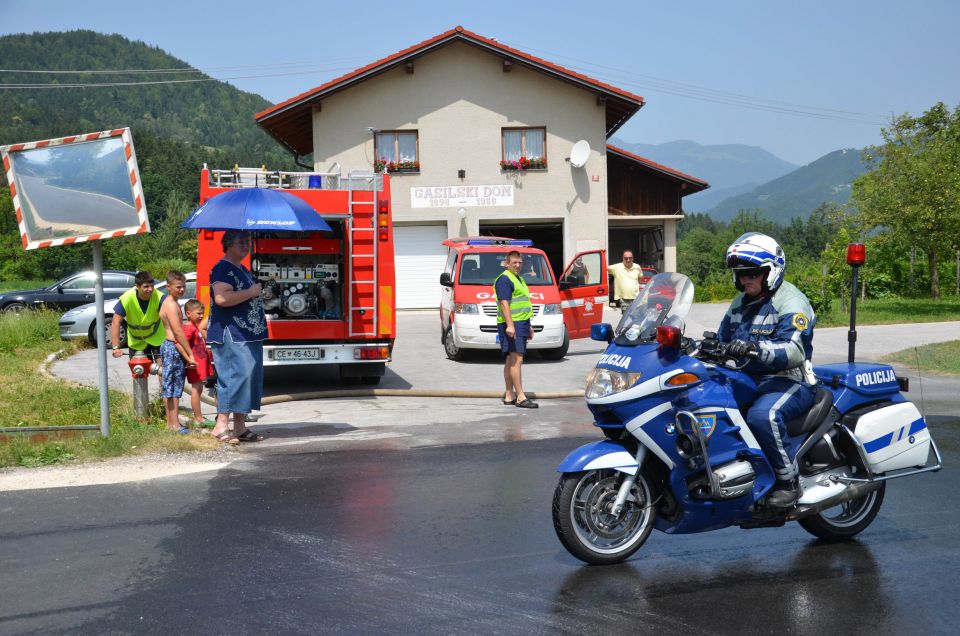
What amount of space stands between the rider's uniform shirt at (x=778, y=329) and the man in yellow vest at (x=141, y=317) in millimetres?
6549

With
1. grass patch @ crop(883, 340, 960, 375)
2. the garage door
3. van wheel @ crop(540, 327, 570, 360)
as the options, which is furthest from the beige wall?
grass patch @ crop(883, 340, 960, 375)

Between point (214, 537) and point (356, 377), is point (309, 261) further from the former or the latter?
point (214, 537)

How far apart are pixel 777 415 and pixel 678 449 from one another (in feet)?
2.04

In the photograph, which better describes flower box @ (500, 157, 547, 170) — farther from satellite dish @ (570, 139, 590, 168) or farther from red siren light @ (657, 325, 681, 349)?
red siren light @ (657, 325, 681, 349)

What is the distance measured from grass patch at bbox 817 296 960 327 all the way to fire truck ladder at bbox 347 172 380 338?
14076 mm

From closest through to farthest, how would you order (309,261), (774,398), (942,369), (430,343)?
(774,398)
(309,261)
(942,369)
(430,343)

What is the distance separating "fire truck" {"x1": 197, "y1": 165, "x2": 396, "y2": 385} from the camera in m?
12.5

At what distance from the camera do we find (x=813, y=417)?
214 inches

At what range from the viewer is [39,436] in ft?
29.6

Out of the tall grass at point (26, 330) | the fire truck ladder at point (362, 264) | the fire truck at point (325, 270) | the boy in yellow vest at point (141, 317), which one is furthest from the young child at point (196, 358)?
the tall grass at point (26, 330)

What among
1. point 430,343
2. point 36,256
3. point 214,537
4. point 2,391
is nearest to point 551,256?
point 430,343

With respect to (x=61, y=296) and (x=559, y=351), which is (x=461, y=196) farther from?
(x=559, y=351)

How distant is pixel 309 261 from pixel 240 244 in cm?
416

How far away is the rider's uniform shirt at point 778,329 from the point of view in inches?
203
